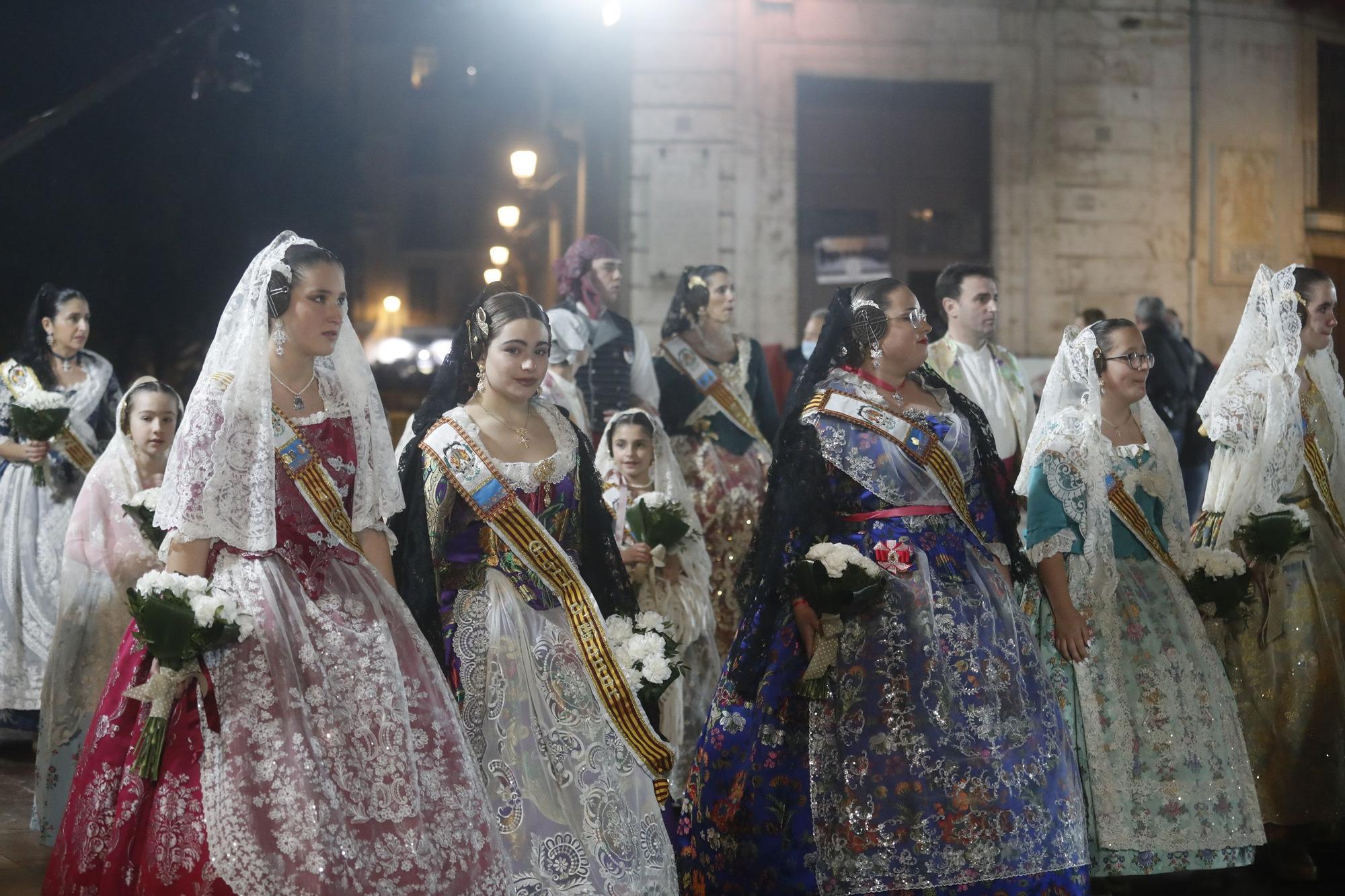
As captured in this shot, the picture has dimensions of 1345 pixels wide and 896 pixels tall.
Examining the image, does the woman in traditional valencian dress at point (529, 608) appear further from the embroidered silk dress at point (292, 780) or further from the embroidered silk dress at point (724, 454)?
the embroidered silk dress at point (724, 454)

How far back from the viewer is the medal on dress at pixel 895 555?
4.52 meters

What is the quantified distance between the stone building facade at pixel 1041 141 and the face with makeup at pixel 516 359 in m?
8.59

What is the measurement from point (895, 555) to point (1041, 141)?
32.5 ft

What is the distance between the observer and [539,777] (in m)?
4.21

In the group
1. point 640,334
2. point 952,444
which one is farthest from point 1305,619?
point 640,334

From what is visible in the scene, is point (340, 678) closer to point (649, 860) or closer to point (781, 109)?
point (649, 860)

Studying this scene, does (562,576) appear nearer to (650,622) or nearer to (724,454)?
(650,622)

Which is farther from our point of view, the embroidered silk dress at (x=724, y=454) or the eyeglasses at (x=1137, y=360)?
the embroidered silk dress at (x=724, y=454)

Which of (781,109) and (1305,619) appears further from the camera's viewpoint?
(781,109)

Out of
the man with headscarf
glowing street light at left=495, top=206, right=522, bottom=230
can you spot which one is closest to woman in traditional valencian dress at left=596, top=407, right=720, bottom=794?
the man with headscarf

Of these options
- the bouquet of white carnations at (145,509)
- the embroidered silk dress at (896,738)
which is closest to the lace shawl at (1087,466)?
the embroidered silk dress at (896,738)

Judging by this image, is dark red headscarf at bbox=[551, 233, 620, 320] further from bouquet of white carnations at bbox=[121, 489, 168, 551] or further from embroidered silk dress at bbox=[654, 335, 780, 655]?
A: bouquet of white carnations at bbox=[121, 489, 168, 551]

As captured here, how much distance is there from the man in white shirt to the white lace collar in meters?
2.41

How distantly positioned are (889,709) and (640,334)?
392cm
